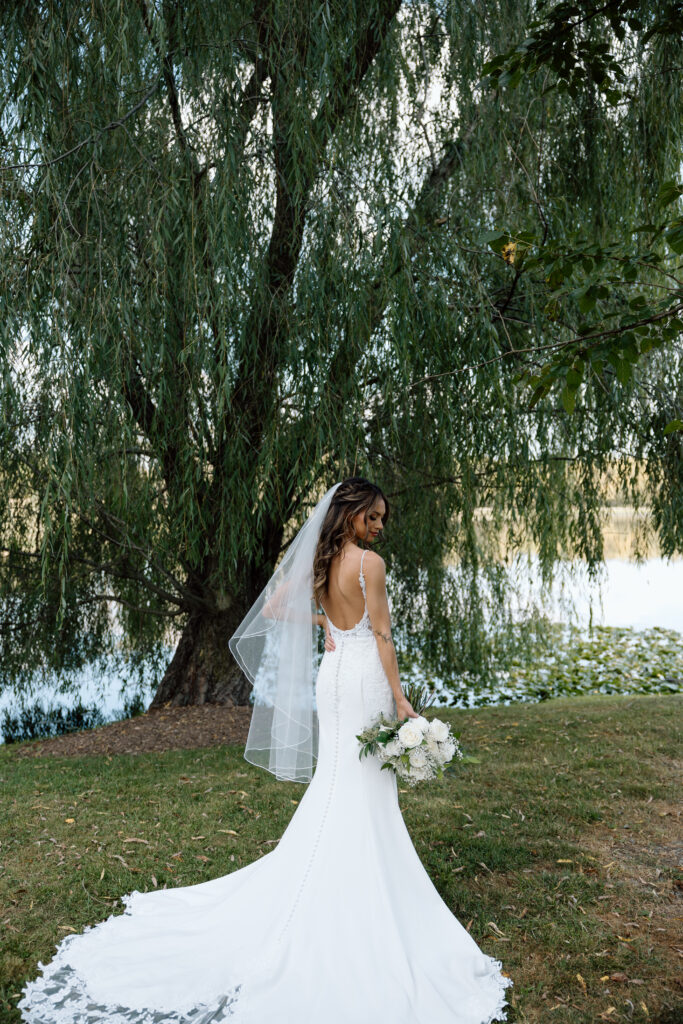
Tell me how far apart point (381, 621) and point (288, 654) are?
0.56 meters

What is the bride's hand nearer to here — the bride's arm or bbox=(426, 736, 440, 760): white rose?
the bride's arm

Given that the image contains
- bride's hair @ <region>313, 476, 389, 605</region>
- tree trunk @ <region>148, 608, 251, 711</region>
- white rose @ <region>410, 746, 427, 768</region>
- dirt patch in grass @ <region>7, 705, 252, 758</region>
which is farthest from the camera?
tree trunk @ <region>148, 608, 251, 711</region>

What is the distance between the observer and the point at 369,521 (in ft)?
11.6

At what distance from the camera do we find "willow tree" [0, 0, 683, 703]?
15.3 feet

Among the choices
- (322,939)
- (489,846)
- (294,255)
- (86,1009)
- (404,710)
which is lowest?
(489,846)

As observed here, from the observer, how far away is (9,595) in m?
7.68

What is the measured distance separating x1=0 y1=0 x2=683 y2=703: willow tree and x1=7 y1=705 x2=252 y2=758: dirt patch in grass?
190 cm

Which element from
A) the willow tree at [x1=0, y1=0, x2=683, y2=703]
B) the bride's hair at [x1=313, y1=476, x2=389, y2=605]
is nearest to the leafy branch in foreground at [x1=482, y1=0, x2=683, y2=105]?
the willow tree at [x1=0, y1=0, x2=683, y2=703]

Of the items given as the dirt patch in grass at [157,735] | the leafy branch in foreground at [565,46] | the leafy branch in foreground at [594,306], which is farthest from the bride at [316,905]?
the dirt patch in grass at [157,735]

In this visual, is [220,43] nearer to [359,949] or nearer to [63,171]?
[63,171]

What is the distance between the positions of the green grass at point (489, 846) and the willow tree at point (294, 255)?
1.57m

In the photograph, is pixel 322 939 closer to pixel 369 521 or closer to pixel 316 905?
pixel 316 905

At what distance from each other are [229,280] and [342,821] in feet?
9.78

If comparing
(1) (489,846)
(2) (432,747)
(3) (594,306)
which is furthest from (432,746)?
(1) (489,846)
